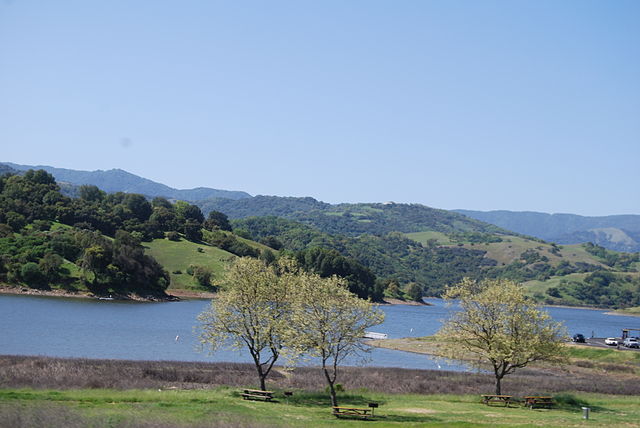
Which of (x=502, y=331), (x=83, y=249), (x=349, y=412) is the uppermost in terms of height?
(x=502, y=331)

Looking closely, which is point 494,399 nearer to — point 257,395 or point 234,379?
point 257,395

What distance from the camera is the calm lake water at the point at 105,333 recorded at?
231 ft

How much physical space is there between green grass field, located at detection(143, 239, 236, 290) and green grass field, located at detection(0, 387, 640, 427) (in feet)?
415

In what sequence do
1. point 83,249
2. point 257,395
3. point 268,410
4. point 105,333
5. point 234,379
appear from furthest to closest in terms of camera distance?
point 83,249
point 105,333
point 234,379
point 257,395
point 268,410

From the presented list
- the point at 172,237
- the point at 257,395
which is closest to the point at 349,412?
the point at 257,395

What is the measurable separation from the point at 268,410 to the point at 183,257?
151865 millimetres

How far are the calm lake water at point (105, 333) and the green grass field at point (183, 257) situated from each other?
1579 inches

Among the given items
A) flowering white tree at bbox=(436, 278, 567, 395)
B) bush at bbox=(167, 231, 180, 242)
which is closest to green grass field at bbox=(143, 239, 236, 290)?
bush at bbox=(167, 231, 180, 242)

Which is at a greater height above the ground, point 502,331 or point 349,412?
point 502,331

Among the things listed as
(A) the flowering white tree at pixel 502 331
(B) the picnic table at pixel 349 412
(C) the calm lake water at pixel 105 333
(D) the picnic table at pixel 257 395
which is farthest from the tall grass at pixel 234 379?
(B) the picnic table at pixel 349 412

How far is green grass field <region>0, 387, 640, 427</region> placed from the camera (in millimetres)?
30719

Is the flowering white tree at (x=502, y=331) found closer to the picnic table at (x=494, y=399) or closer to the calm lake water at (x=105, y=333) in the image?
the picnic table at (x=494, y=399)

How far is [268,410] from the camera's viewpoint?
37250 millimetres

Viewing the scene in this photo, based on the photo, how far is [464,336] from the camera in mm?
52062
